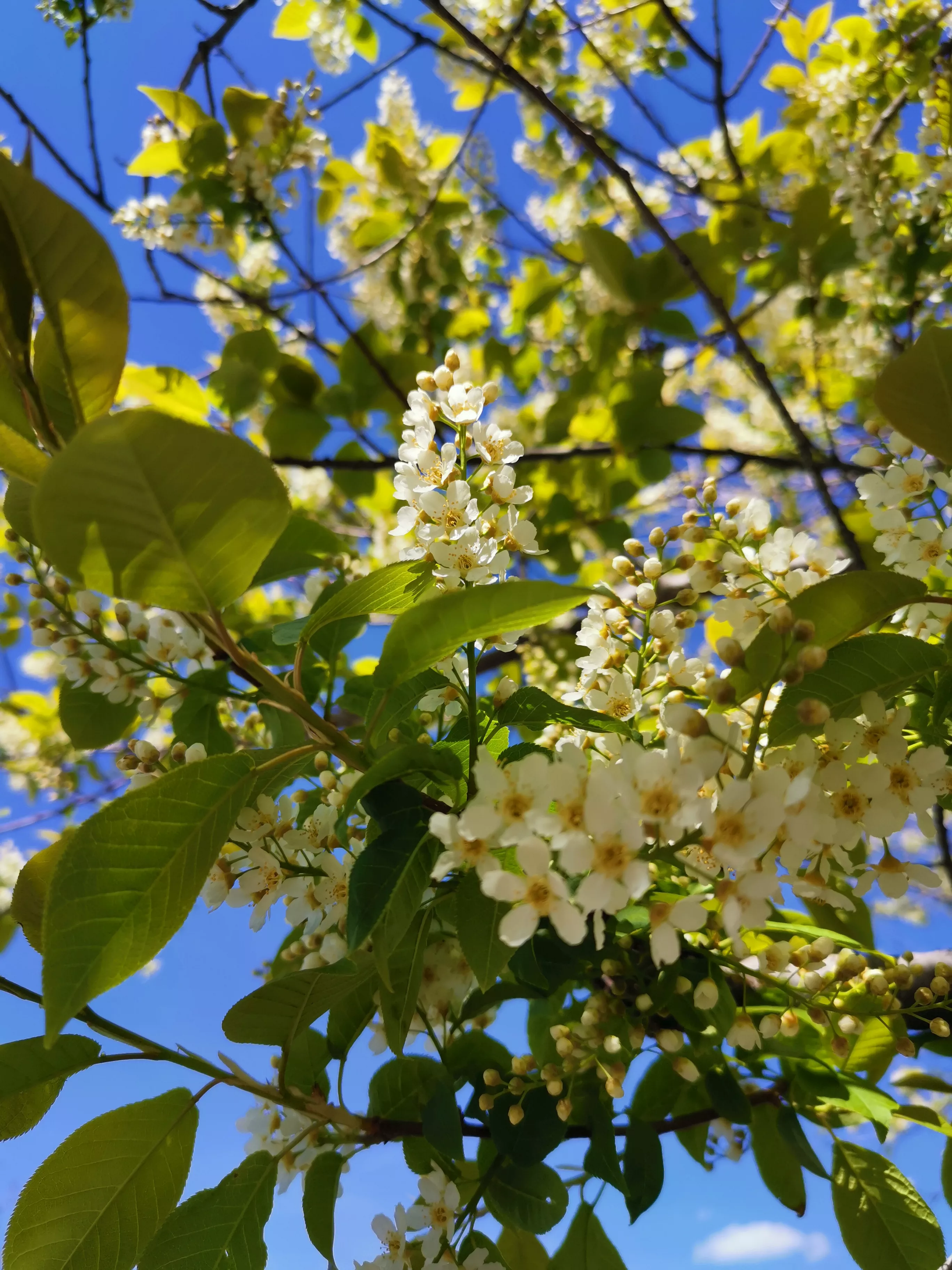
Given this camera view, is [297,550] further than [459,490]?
Yes

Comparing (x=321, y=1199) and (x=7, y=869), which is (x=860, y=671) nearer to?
(x=321, y=1199)

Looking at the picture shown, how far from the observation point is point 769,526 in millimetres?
973

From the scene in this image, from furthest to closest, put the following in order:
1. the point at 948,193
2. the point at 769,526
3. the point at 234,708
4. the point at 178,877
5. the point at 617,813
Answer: the point at 948,193 < the point at 234,708 < the point at 769,526 < the point at 178,877 < the point at 617,813

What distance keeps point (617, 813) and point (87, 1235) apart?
71 centimetres

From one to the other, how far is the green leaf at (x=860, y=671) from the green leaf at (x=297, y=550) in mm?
759

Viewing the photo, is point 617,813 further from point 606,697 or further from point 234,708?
point 234,708

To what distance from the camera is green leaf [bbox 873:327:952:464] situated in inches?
29.1

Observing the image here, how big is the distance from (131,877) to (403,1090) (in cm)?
54

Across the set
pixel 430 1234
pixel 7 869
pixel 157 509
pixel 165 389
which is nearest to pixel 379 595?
pixel 157 509

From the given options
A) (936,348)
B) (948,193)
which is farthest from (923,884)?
(948,193)

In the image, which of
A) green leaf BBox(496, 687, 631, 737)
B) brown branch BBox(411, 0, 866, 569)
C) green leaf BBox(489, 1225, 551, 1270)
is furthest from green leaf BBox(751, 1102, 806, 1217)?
brown branch BBox(411, 0, 866, 569)

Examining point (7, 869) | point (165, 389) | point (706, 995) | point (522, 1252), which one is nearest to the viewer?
point (706, 995)

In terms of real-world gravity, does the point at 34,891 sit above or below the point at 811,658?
below

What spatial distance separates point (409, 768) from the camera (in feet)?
2.22
